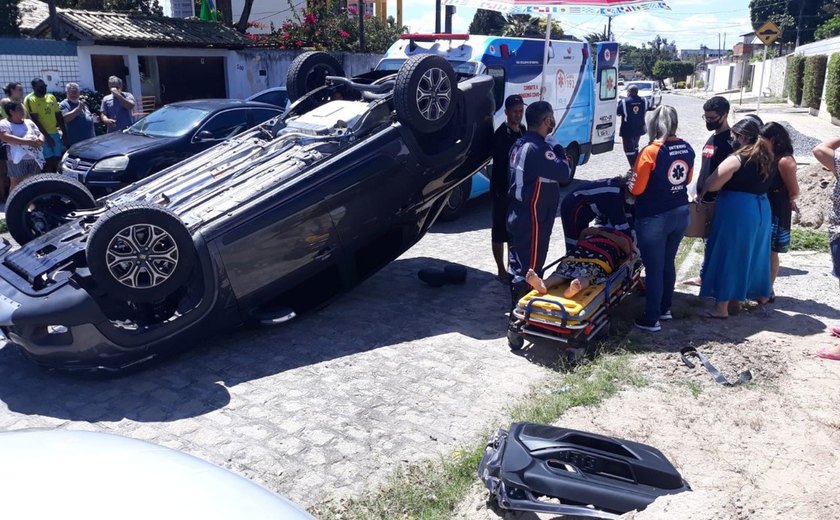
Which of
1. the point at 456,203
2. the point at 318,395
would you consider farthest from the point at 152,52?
the point at 318,395

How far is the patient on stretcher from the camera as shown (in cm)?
572

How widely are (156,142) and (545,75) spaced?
18.6ft

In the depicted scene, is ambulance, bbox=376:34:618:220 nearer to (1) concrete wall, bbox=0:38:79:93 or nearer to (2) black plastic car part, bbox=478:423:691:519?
(2) black plastic car part, bbox=478:423:691:519

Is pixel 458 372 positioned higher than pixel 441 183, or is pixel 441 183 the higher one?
pixel 441 183

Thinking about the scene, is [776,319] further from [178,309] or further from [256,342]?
[178,309]

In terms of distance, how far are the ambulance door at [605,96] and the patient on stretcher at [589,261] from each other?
722cm

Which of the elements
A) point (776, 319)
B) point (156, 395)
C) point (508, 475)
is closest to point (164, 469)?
point (508, 475)

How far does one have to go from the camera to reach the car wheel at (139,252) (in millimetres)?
4895

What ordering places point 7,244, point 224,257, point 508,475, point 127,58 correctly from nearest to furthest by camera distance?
point 508,475 < point 224,257 < point 7,244 < point 127,58

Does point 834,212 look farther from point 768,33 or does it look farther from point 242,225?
point 768,33

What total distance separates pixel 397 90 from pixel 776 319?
3882 mm

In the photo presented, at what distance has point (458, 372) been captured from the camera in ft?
17.8

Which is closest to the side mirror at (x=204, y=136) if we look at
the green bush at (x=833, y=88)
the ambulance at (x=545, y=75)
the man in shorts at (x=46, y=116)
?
the man in shorts at (x=46, y=116)

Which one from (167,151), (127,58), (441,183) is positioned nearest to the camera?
(441,183)
